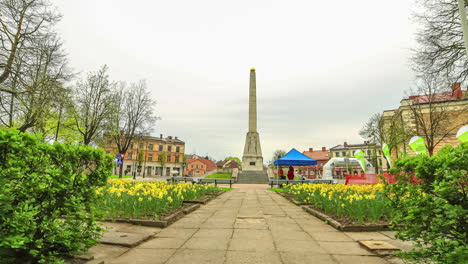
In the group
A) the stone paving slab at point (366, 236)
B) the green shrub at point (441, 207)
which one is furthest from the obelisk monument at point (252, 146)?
the green shrub at point (441, 207)

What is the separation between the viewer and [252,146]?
1352 inches

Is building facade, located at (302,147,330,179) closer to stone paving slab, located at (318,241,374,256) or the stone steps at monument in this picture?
the stone steps at monument

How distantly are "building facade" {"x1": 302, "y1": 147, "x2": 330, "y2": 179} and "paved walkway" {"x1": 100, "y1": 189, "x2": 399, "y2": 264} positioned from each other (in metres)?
74.0

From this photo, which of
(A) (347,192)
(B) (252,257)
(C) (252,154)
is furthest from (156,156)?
(B) (252,257)

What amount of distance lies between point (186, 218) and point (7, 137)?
4.70 m

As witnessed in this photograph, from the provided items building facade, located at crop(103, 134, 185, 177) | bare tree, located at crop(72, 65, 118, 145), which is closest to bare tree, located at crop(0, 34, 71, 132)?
bare tree, located at crop(72, 65, 118, 145)

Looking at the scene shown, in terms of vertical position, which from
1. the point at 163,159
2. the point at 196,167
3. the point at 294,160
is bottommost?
the point at 196,167

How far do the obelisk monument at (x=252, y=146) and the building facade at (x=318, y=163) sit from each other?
46.7 m

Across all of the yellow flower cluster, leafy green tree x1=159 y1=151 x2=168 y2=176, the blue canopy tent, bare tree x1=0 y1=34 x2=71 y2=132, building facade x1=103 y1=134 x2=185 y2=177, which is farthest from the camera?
leafy green tree x1=159 y1=151 x2=168 y2=176

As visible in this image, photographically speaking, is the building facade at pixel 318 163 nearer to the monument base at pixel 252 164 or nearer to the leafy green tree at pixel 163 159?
the leafy green tree at pixel 163 159

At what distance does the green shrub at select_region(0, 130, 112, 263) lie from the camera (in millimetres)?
2184

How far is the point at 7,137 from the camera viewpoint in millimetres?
2236

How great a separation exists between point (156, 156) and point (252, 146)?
4482 cm

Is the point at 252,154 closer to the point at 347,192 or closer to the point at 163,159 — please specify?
the point at 347,192
